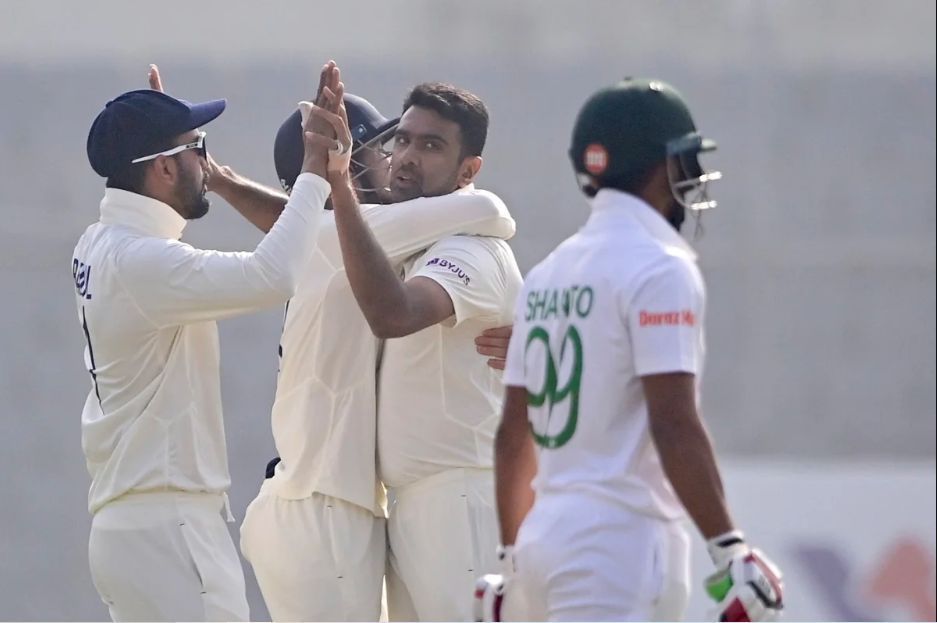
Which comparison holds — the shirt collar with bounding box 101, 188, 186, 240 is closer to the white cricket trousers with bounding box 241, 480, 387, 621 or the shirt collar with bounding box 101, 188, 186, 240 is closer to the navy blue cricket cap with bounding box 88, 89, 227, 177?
the navy blue cricket cap with bounding box 88, 89, 227, 177

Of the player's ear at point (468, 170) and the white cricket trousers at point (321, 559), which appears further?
the player's ear at point (468, 170)

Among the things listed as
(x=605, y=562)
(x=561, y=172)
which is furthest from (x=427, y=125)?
(x=561, y=172)

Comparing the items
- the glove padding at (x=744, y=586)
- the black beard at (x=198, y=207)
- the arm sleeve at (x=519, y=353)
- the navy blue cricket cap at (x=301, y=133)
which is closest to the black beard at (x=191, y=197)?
the black beard at (x=198, y=207)

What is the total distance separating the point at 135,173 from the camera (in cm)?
357

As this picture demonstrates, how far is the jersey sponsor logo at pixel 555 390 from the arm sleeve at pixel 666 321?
0.11 metres

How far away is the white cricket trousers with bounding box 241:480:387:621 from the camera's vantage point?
3531 millimetres

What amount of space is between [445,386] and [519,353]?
2.89 feet

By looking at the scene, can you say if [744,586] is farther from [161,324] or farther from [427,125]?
[427,125]

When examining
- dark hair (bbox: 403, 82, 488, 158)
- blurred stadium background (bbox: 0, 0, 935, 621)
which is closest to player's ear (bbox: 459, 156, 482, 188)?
dark hair (bbox: 403, 82, 488, 158)

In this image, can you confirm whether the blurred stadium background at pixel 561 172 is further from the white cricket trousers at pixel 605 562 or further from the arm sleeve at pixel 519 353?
the white cricket trousers at pixel 605 562

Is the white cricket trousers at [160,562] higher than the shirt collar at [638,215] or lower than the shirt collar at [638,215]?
lower

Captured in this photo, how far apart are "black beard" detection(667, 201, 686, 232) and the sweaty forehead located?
3.62ft

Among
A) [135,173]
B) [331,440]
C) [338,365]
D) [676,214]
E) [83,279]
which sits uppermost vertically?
[135,173]

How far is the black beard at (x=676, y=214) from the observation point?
8.83ft
